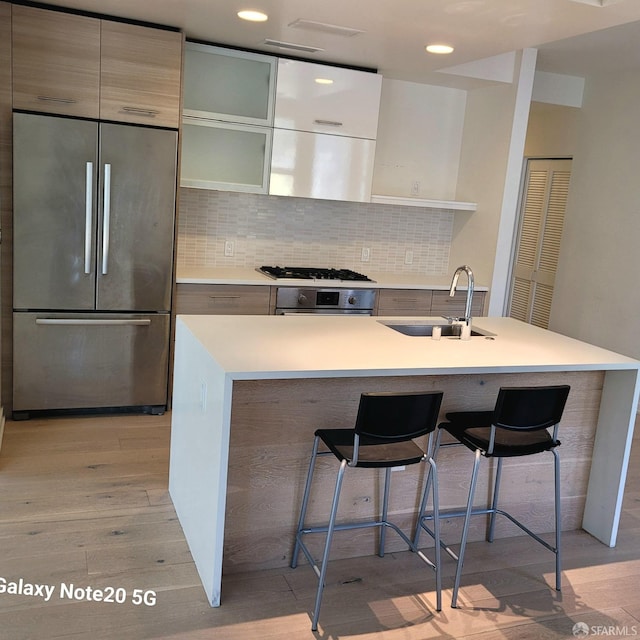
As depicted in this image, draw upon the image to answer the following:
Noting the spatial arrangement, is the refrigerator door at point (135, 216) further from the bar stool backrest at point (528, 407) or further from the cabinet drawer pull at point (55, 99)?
the bar stool backrest at point (528, 407)

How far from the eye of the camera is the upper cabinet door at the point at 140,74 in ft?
13.1

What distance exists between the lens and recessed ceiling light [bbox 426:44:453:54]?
13.3 ft

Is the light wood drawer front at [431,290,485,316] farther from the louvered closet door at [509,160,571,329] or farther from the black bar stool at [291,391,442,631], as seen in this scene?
the black bar stool at [291,391,442,631]

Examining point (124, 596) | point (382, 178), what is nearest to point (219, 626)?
point (124, 596)

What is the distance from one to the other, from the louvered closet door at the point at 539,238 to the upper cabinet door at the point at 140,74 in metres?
3.68

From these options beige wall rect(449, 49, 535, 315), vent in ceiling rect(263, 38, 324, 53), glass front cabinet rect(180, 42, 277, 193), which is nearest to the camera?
vent in ceiling rect(263, 38, 324, 53)

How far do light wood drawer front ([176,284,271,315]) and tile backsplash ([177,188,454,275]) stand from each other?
620 mm

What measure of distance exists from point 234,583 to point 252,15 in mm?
2856

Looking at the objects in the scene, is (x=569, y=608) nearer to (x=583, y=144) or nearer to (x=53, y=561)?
(x=53, y=561)

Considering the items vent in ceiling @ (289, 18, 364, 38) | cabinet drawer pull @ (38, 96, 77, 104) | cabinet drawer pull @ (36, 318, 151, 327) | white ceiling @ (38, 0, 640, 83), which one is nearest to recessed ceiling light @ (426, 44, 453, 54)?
white ceiling @ (38, 0, 640, 83)

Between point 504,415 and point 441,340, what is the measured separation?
2.27 ft

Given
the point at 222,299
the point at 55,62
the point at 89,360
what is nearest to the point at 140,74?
the point at 55,62

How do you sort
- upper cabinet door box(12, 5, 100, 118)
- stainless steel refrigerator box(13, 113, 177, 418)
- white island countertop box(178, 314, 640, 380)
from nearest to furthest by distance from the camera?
white island countertop box(178, 314, 640, 380), upper cabinet door box(12, 5, 100, 118), stainless steel refrigerator box(13, 113, 177, 418)

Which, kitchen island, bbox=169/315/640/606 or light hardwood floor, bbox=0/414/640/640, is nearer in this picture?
light hardwood floor, bbox=0/414/640/640
